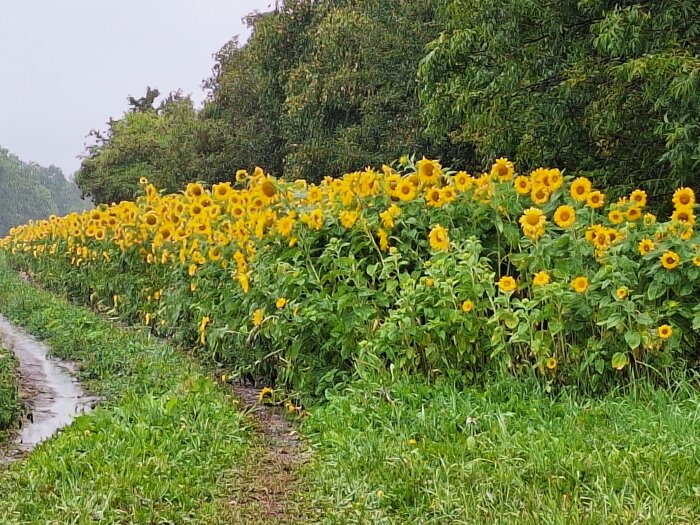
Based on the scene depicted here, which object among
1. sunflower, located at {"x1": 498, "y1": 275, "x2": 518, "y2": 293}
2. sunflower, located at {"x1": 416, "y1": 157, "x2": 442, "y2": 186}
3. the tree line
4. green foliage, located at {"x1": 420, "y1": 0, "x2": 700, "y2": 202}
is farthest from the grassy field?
green foliage, located at {"x1": 420, "y1": 0, "x2": 700, "y2": 202}

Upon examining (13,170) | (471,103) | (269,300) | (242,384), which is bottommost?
(242,384)

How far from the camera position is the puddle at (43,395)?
4.42 metres

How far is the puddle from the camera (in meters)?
4.42

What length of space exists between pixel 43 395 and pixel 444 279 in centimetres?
301

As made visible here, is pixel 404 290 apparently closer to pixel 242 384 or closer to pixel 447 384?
pixel 447 384

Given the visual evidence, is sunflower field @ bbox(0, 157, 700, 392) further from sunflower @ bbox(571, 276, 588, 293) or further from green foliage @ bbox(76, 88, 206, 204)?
green foliage @ bbox(76, 88, 206, 204)

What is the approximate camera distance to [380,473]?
9.96 ft

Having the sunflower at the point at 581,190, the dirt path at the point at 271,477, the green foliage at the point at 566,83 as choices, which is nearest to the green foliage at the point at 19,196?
the green foliage at the point at 566,83

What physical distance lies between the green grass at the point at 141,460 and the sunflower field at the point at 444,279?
621 mm

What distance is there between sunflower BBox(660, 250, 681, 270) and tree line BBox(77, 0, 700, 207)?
1.87 m

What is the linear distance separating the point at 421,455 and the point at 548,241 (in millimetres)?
1601

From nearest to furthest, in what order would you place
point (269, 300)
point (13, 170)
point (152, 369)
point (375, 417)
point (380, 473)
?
1. point (380, 473)
2. point (375, 417)
3. point (269, 300)
4. point (152, 369)
5. point (13, 170)

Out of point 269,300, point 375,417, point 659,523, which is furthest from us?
point 269,300

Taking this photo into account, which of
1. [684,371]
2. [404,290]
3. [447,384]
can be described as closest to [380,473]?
[447,384]
